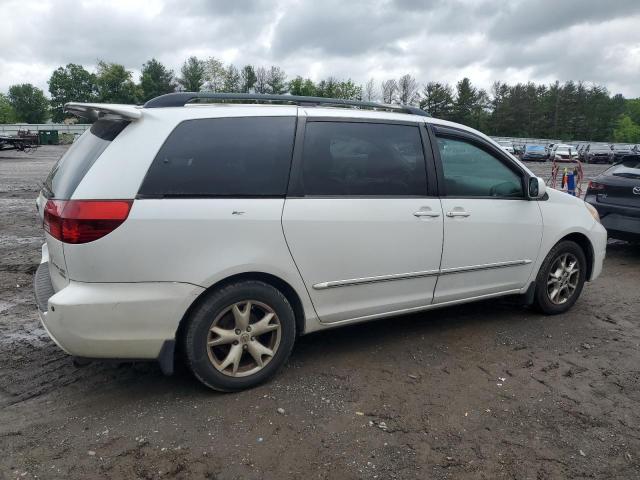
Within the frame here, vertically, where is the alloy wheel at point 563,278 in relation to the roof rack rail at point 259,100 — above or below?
below

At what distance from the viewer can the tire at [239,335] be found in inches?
125

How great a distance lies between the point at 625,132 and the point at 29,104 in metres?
109

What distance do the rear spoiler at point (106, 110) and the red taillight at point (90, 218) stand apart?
0.55 m

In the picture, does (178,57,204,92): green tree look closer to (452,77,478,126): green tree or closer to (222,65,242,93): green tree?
(222,65,242,93): green tree

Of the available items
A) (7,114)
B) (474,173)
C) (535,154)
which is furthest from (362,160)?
(7,114)

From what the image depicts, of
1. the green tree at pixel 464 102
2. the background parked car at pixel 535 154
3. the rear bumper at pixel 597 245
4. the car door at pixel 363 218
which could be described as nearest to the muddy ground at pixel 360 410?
the car door at pixel 363 218

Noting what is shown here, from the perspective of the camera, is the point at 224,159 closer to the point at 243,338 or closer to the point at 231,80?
the point at 243,338

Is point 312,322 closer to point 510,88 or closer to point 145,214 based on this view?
point 145,214

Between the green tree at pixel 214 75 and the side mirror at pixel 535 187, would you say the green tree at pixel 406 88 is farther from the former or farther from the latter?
the side mirror at pixel 535 187

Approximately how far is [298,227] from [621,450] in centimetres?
220

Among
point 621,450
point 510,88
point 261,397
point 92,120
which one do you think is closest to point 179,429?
point 261,397

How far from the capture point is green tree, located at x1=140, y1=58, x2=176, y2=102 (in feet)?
283

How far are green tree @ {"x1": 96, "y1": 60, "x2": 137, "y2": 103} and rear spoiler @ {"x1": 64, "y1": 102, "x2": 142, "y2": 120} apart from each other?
87048mm

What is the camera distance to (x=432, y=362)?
3.95m
